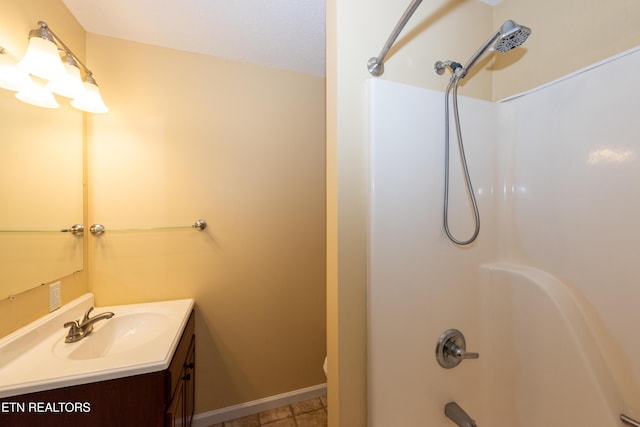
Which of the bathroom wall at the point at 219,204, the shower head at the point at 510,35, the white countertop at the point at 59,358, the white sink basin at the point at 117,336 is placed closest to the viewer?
the shower head at the point at 510,35

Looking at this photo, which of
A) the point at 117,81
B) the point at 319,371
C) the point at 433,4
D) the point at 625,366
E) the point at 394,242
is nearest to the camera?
the point at 625,366

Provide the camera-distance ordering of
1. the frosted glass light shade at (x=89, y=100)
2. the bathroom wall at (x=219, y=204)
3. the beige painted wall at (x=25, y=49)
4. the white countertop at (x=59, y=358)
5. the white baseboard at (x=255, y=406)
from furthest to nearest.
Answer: the white baseboard at (x=255, y=406)
the bathroom wall at (x=219, y=204)
the frosted glass light shade at (x=89, y=100)
the beige painted wall at (x=25, y=49)
the white countertop at (x=59, y=358)

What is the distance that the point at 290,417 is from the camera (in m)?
1.58

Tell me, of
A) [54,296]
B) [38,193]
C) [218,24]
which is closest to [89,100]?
[38,193]

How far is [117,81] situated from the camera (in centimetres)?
134

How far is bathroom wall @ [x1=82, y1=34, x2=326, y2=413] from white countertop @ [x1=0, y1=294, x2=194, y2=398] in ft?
1.14

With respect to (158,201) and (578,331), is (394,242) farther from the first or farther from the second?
(158,201)

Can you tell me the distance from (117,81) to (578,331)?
2.50m

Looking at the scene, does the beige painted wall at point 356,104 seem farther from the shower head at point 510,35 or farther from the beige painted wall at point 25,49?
the beige painted wall at point 25,49

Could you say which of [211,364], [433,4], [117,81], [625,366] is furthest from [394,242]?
[117,81]

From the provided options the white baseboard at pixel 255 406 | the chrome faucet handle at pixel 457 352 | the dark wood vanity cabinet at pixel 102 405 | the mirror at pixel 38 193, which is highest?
the mirror at pixel 38 193

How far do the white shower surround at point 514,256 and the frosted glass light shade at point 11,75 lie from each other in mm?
1382

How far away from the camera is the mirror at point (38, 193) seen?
868 millimetres

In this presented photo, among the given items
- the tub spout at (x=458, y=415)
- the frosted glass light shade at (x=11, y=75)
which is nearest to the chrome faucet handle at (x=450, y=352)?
the tub spout at (x=458, y=415)
